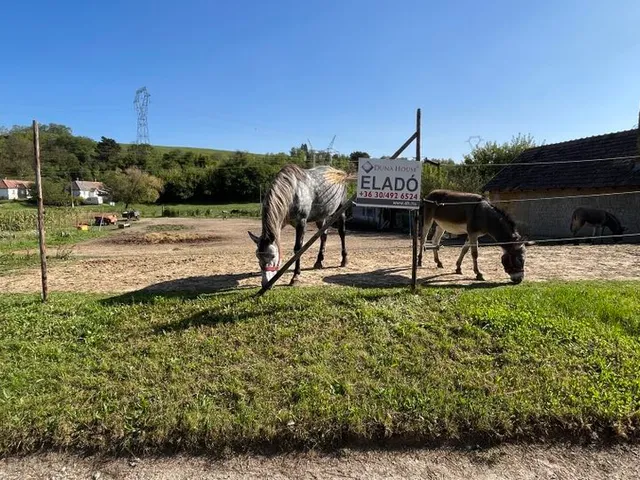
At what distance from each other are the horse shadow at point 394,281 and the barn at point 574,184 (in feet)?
23.6

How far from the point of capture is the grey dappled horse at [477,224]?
Answer: 655 centimetres

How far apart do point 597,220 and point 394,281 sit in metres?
10.4

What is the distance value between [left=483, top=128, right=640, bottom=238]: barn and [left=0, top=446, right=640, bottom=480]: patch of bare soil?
36.0 feet

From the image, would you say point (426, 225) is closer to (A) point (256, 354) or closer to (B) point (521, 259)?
(B) point (521, 259)

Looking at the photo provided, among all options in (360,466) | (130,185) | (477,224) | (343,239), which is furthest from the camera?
(130,185)

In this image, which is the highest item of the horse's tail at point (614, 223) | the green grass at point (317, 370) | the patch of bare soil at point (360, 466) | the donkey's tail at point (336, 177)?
the donkey's tail at point (336, 177)

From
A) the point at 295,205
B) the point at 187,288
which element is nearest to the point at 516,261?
the point at 295,205

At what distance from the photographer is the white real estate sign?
541 cm

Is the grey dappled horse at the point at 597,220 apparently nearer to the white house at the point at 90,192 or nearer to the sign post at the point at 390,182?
the sign post at the point at 390,182

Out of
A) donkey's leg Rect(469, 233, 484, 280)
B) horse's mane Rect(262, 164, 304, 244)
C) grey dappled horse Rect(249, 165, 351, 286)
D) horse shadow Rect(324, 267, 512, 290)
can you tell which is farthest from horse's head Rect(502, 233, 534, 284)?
horse's mane Rect(262, 164, 304, 244)

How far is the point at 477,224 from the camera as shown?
283 inches

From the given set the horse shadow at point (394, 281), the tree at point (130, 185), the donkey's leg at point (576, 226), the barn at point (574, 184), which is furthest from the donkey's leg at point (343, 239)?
the tree at point (130, 185)

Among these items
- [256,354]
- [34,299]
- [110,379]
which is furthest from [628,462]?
[34,299]

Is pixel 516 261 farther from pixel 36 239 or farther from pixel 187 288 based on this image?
pixel 36 239
